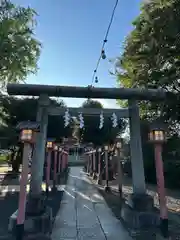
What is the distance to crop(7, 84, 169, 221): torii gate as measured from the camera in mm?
4711

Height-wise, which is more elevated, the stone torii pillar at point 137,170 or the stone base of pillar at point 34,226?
the stone torii pillar at point 137,170

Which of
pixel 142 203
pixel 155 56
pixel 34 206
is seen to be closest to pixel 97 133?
pixel 155 56

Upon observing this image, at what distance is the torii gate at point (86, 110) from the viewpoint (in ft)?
15.5

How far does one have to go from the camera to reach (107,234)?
4207 millimetres

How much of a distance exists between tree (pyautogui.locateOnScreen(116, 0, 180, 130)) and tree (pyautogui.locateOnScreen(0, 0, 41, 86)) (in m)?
3.72

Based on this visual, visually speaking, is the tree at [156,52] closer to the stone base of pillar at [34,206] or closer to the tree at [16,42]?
the tree at [16,42]

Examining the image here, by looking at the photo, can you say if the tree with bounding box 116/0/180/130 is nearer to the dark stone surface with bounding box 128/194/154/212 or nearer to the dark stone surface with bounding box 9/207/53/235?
the dark stone surface with bounding box 128/194/154/212

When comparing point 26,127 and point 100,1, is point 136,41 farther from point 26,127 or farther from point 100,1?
point 26,127

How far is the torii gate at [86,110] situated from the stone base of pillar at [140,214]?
4 centimetres

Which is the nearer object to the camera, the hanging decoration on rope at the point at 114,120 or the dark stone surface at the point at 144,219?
the dark stone surface at the point at 144,219

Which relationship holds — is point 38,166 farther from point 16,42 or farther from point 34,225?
point 16,42

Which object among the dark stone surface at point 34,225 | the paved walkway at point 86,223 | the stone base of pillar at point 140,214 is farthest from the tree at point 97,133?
the dark stone surface at point 34,225

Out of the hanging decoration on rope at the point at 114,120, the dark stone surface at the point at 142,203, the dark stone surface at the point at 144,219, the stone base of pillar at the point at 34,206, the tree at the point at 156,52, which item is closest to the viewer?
the stone base of pillar at the point at 34,206

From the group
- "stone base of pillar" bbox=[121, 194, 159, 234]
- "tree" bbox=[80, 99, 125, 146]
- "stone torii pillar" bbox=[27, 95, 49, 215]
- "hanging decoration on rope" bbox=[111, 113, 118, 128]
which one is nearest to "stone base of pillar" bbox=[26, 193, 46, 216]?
"stone torii pillar" bbox=[27, 95, 49, 215]
